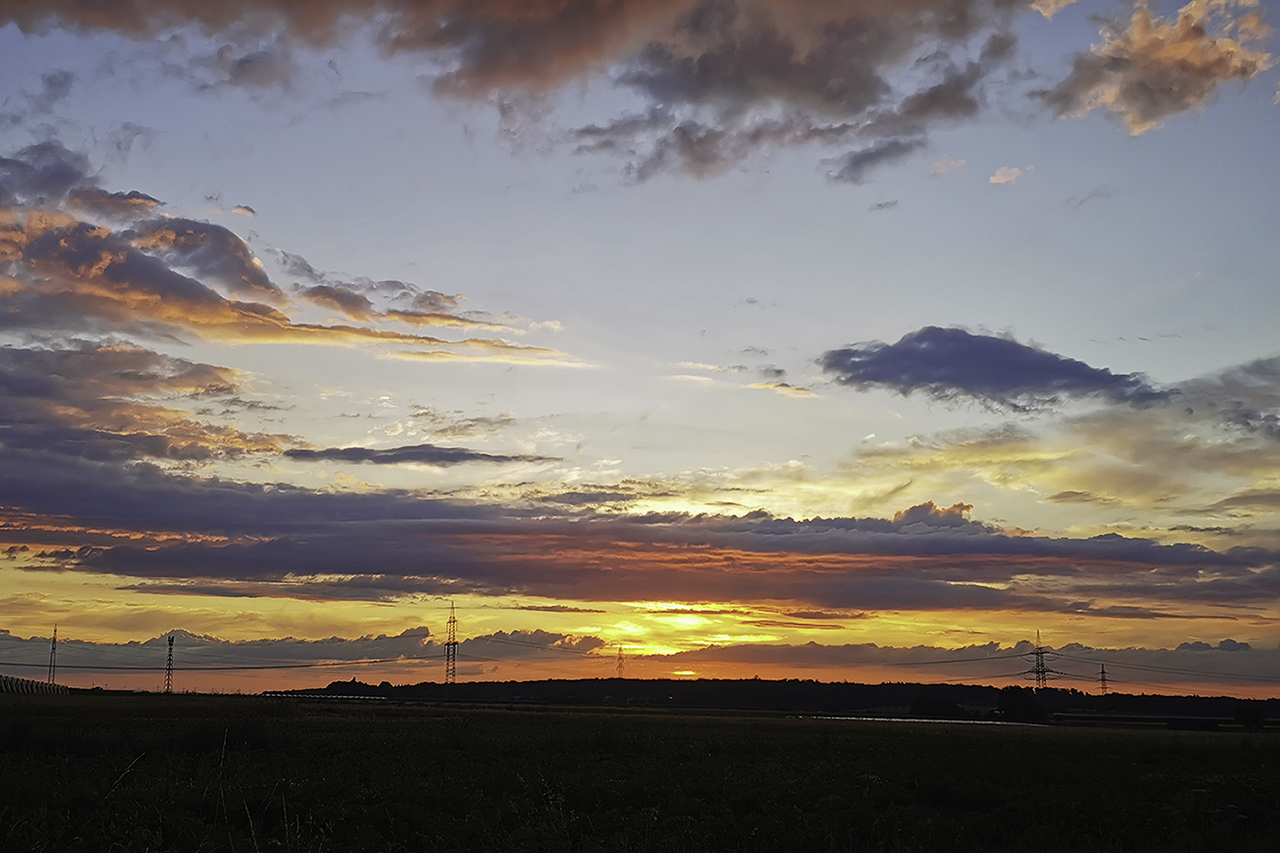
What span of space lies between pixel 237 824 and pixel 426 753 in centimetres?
2104

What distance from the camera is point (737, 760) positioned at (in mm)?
40438

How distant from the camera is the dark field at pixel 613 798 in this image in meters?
17.6

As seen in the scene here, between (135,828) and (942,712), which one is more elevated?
(135,828)

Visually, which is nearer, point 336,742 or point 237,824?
point 237,824

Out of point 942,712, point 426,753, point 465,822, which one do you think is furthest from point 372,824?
point 942,712

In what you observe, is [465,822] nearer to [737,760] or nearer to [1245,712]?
[737,760]

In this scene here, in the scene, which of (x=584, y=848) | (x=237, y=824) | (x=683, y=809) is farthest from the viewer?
(x=683, y=809)

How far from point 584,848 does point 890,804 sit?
37.3ft

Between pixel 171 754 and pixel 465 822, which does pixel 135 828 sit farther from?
pixel 171 754

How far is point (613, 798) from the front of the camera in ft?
86.4

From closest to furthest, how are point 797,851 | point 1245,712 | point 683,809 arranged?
point 797,851
point 683,809
point 1245,712

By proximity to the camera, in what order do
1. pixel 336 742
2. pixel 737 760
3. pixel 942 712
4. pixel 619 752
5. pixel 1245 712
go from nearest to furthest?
pixel 737 760 → pixel 619 752 → pixel 336 742 → pixel 1245 712 → pixel 942 712

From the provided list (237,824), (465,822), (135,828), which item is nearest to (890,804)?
(465,822)

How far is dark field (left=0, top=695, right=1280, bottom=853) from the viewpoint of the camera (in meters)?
17.6
